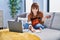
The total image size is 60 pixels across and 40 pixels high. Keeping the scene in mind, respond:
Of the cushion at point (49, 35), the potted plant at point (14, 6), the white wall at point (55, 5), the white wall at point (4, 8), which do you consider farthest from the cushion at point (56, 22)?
the white wall at point (4, 8)

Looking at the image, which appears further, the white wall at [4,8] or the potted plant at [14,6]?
the white wall at [4,8]

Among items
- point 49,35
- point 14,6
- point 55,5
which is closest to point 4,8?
point 14,6

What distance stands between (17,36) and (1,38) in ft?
0.73

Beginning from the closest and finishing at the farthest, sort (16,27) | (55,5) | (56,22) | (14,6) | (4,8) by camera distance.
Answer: (16,27) → (56,22) → (55,5) → (14,6) → (4,8)

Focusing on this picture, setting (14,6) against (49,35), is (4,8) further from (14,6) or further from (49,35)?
(49,35)

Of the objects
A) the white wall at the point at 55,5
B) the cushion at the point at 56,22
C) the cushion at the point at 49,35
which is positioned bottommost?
the cushion at the point at 49,35

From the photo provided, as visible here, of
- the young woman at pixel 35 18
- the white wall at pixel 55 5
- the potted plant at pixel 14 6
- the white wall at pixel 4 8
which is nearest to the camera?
the young woman at pixel 35 18

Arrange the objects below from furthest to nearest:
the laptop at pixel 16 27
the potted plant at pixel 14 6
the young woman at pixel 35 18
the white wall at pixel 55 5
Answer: the potted plant at pixel 14 6 → the white wall at pixel 55 5 → the young woman at pixel 35 18 → the laptop at pixel 16 27

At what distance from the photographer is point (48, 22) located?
3078 millimetres

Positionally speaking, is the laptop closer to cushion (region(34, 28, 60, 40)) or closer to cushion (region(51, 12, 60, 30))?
cushion (region(34, 28, 60, 40))

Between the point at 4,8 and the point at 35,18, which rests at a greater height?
the point at 4,8

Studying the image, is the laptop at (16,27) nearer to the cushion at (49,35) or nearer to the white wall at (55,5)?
the cushion at (49,35)

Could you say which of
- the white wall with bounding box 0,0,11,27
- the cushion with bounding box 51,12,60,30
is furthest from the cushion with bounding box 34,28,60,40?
the white wall with bounding box 0,0,11,27

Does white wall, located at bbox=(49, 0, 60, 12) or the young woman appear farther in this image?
white wall, located at bbox=(49, 0, 60, 12)
